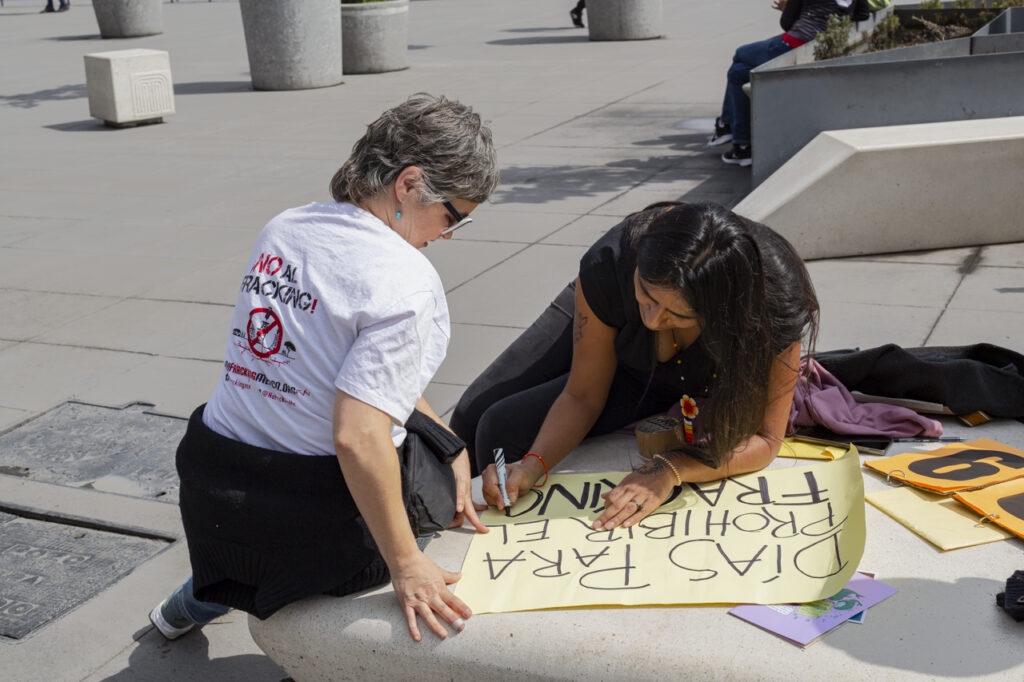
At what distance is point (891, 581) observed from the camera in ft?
7.88

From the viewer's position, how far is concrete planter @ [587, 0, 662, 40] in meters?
16.8

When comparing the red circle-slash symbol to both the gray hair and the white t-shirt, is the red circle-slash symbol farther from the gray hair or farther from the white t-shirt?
the gray hair

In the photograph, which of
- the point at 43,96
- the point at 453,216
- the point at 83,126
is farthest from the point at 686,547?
the point at 43,96

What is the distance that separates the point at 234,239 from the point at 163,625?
4413 millimetres

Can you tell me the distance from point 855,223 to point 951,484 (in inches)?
144

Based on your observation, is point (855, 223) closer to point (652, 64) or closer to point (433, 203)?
point (433, 203)

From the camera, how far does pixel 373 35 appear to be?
47.4 ft

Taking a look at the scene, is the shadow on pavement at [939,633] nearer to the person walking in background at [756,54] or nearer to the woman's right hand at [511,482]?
the woman's right hand at [511,482]

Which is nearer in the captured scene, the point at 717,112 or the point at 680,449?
the point at 680,449

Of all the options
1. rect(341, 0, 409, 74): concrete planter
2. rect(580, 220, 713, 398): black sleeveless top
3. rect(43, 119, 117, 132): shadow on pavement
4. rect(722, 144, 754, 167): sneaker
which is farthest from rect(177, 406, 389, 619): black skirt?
rect(341, 0, 409, 74): concrete planter

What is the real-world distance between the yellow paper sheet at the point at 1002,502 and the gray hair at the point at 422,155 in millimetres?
1414

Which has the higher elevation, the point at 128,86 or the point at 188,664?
the point at 128,86

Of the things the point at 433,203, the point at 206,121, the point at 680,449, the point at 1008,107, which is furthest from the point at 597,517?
the point at 206,121

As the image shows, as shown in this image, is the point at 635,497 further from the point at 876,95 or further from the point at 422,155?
the point at 876,95
